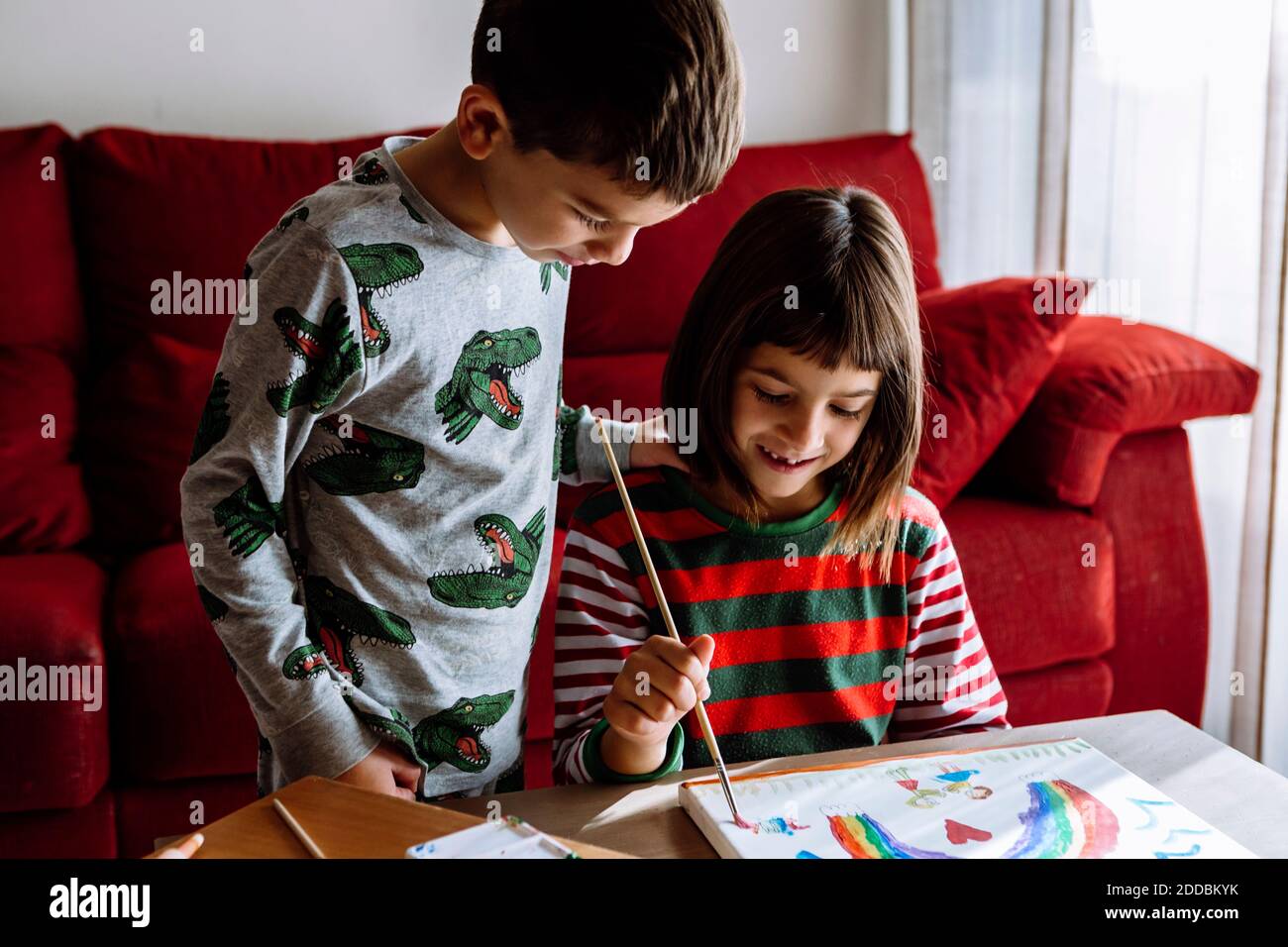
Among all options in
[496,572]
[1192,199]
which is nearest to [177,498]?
[496,572]

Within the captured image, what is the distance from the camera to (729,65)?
0.84 m

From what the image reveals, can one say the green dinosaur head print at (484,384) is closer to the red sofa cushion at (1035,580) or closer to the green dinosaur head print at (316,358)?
the green dinosaur head print at (316,358)

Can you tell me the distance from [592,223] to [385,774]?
0.45 m

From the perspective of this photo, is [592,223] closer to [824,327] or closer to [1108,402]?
[824,327]

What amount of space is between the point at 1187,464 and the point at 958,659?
Result: 1081mm

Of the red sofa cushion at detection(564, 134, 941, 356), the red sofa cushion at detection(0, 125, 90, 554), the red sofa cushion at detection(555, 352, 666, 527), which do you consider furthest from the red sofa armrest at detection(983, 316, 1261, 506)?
the red sofa cushion at detection(0, 125, 90, 554)

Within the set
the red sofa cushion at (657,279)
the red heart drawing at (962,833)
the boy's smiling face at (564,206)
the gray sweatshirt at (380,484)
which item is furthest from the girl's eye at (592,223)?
the red sofa cushion at (657,279)

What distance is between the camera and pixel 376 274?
886 mm

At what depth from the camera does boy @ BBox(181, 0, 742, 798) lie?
0.82 metres

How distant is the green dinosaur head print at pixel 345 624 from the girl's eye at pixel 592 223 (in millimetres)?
345

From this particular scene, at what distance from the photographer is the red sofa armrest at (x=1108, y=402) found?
1910 mm

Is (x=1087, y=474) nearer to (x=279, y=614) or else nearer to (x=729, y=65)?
(x=729, y=65)

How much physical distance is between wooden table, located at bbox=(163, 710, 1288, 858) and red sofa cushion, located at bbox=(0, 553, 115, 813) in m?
0.97

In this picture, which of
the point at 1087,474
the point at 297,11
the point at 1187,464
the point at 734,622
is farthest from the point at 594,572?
the point at 297,11
